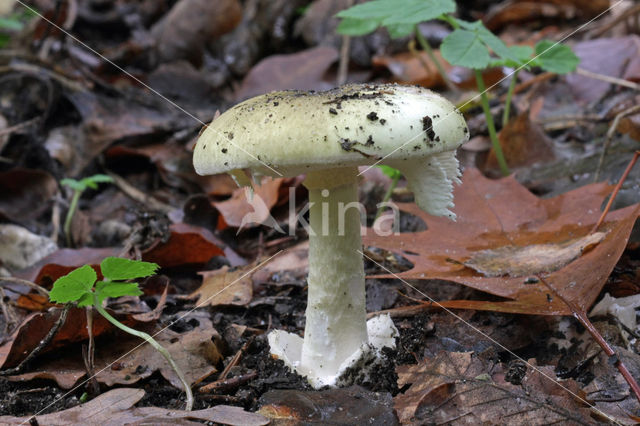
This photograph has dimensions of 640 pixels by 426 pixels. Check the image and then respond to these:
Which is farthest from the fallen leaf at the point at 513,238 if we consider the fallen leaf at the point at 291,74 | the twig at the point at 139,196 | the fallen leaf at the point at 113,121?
the fallen leaf at the point at 113,121

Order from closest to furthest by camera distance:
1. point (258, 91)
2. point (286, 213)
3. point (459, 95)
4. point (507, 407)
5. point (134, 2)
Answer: point (507, 407)
point (286, 213)
point (459, 95)
point (258, 91)
point (134, 2)

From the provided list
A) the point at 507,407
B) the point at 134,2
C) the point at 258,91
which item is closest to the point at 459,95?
the point at 258,91

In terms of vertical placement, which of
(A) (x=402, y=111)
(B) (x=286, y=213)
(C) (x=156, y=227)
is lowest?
(B) (x=286, y=213)

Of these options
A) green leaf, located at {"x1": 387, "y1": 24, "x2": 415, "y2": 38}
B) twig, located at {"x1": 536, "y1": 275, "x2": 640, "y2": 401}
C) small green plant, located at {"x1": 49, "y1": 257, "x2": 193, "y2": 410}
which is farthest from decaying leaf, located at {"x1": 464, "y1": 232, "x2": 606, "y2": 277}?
green leaf, located at {"x1": 387, "y1": 24, "x2": 415, "y2": 38}

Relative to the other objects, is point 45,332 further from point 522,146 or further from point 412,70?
point 412,70

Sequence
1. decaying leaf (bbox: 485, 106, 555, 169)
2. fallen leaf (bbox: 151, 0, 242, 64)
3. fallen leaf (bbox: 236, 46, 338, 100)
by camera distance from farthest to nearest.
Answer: fallen leaf (bbox: 151, 0, 242, 64) < fallen leaf (bbox: 236, 46, 338, 100) < decaying leaf (bbox: 485, 106, 555, 169)

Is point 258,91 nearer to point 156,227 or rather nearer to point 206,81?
point 206,81

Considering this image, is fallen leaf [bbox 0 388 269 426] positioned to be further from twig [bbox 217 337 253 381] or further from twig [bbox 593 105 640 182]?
Answer: twig [bbox 593 105 640 182]
